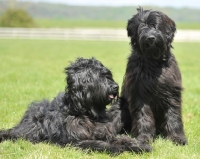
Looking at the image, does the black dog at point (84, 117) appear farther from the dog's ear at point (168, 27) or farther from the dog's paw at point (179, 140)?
the dog's ear at point (168, 27)

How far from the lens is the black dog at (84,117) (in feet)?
18.2

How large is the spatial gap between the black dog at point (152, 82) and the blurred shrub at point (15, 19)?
162 ft

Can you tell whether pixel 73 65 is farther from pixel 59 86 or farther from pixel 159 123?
pixel 59 86

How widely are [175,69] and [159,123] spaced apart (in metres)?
0.91

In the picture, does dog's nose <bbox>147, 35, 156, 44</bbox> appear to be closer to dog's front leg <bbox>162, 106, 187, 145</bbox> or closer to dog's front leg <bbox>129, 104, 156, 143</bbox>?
dog's front leg <bbox>129, 104, 156, 143</bbox>

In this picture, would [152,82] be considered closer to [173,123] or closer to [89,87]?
[173,123]

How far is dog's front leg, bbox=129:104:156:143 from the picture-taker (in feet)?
19.9

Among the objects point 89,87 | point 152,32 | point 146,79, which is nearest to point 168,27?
point 152,32

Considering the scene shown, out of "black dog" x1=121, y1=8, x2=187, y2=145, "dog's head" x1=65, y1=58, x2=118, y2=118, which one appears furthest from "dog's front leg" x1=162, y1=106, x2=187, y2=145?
"dog's head" x1=65, y1=58, x2=118, y2=118

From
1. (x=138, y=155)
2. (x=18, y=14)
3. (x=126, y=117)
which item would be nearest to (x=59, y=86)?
(x=126, y=117)

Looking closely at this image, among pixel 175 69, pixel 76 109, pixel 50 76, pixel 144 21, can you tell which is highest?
pixel 144 21

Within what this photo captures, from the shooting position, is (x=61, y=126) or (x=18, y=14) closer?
(x=61, y=126)

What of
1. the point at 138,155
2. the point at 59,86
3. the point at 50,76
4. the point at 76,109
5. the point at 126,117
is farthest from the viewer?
the point at 50,76

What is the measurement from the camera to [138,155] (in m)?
5.29
